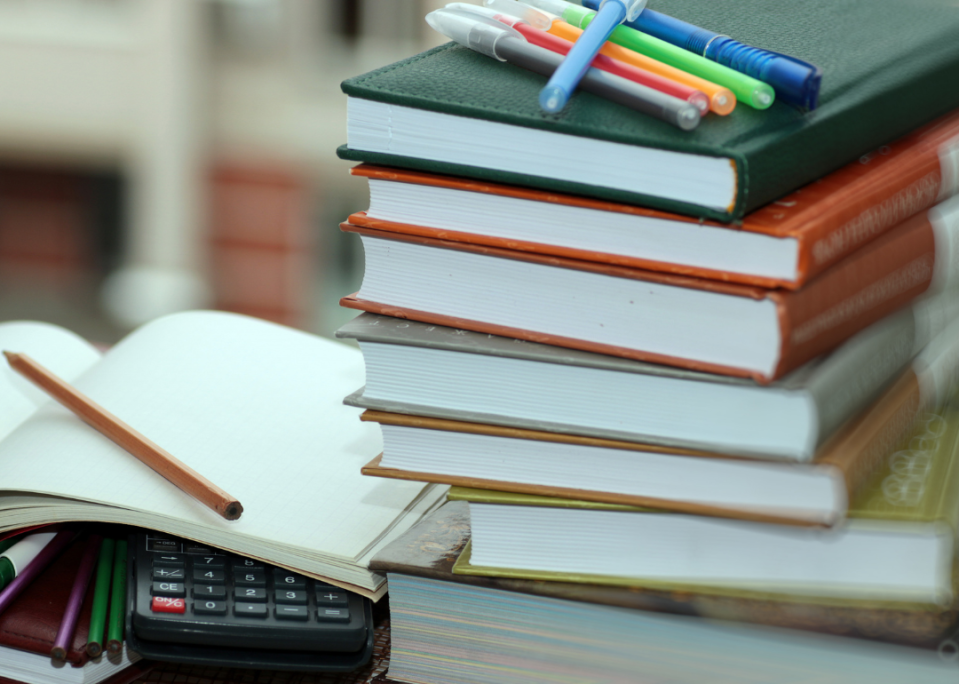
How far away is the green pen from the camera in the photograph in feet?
1.61

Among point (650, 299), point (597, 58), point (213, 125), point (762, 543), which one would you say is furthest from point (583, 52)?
point (213, 125)

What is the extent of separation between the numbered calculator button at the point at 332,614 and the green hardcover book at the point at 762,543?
0.22ft

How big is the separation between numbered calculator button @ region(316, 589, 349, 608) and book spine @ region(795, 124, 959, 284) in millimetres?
291

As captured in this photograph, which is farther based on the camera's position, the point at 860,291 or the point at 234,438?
the point at 234,438

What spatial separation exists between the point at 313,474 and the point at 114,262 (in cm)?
310

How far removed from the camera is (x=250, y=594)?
0.55 meters

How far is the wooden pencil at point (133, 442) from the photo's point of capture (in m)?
0.56

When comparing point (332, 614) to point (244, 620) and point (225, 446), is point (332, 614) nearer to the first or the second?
point (244, 620)

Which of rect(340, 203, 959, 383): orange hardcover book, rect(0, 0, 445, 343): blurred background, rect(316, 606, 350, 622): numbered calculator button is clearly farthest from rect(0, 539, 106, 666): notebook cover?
rect(0, 0, 445, 343): blurred background

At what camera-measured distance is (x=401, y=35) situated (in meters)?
2.85

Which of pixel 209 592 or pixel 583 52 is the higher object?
pixel 583 52

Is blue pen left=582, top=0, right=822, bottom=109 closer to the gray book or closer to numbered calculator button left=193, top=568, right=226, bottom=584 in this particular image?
the gray book

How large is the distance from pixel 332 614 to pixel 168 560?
10 cm

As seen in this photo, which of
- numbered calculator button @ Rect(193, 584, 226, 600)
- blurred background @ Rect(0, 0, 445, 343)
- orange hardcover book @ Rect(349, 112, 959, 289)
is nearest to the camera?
orange hardcover book @ Rect(349, 112, 959, 289)
